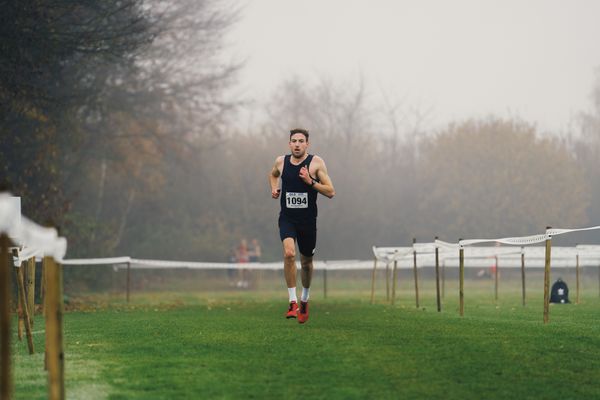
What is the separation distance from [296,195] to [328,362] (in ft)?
15.8

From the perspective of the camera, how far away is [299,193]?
1498cm

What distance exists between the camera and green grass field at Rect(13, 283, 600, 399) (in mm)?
9125

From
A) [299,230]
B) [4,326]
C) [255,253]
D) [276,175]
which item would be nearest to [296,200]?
[299,230]

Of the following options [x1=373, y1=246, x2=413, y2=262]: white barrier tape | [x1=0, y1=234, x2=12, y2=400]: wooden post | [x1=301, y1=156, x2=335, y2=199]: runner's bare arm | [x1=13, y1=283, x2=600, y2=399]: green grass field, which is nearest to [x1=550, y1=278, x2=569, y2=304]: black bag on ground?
[x1=373, y1=246, x2=413, y2=262]: white barrier tape

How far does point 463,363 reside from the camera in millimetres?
10461

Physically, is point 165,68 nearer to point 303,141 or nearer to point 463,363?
point 303,141

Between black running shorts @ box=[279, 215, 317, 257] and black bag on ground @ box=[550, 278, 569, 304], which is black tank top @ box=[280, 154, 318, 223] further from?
black bag on ground @ box=[550, 278, 569, 304]

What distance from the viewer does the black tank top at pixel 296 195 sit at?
14875mm

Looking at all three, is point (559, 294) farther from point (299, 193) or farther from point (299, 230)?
point (299, 193)

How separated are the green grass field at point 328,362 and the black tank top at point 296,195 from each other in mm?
1511

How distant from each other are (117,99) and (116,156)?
9.44 ft

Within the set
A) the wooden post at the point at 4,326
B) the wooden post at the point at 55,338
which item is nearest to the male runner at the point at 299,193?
the wooden post at the point at 55,338

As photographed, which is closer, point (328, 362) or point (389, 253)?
point (328, 362)

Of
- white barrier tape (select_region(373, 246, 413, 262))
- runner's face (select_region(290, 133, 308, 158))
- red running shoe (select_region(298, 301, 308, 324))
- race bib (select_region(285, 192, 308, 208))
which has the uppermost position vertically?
runner's face (select_region(290, 133, 308, 158))
